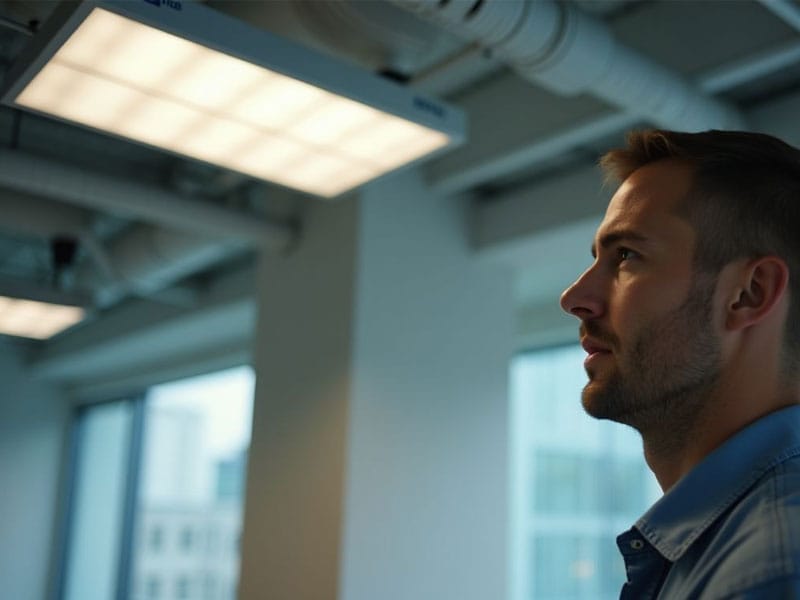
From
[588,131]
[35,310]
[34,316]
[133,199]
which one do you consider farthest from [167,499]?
[588,131]

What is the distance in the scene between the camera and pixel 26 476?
855 centimetres

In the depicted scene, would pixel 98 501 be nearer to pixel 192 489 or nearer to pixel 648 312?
pixel 192 489

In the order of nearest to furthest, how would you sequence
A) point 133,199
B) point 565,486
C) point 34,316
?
point 133,199 < point 34,316 < point 565,486

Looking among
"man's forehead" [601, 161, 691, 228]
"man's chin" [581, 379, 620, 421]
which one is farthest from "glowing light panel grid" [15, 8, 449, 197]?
"man's chin" [581, 379, 620, 421]

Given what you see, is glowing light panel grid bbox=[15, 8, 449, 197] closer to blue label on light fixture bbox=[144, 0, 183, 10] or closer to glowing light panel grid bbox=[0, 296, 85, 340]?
blue label on light fixture bbox=[144, 0, 183, 10]

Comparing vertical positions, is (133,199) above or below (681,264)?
above

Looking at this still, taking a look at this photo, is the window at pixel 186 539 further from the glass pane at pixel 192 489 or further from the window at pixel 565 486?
the window at pixel 565 486

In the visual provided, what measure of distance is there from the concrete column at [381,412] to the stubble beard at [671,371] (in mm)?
2709

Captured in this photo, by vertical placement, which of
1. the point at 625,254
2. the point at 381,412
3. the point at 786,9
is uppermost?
the point at 786,9

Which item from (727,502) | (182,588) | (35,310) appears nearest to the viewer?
(727,502)

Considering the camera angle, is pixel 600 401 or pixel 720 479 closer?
pixel 720 479

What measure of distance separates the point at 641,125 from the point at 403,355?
4.52 ft

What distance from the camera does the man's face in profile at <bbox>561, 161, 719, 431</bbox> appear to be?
106 centimetres

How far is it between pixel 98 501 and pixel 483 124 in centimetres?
635
